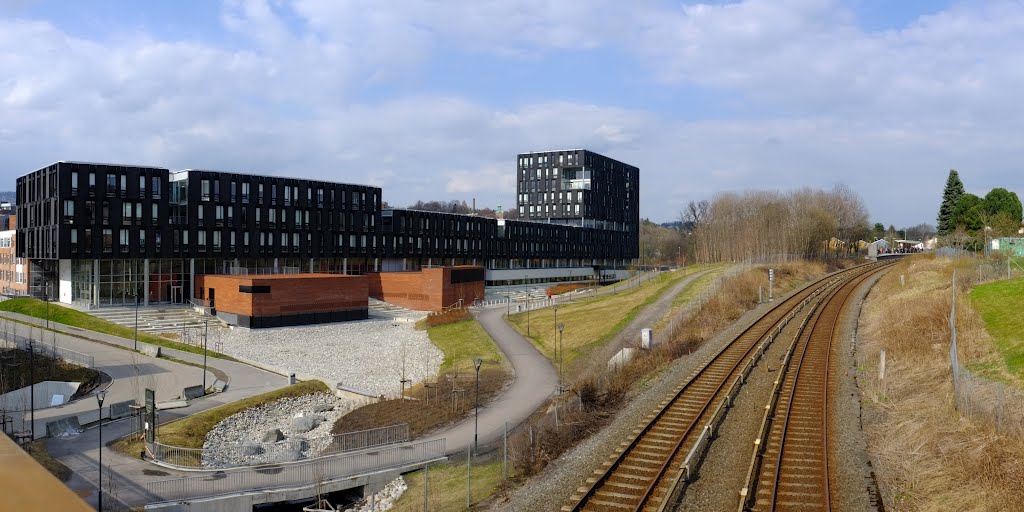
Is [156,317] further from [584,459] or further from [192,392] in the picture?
[584,459]

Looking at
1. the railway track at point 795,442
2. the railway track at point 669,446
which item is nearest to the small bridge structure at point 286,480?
the railway track at point 669,446

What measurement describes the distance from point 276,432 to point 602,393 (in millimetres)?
15825

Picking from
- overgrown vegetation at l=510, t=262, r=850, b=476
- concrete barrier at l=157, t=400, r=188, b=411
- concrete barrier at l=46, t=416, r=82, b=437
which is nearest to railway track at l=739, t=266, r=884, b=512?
overgrown vegetation at l=510, t=262, r=850, b=476

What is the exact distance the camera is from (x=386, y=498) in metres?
23.9

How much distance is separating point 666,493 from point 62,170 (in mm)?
66680

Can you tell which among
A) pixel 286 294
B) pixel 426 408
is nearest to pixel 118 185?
pixel 286 294

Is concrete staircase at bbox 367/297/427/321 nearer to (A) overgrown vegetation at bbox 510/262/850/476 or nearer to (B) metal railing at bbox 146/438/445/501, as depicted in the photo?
(A) overgrown vegetation at bbox 510/262/850/476

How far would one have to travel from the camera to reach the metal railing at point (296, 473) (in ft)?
75.8

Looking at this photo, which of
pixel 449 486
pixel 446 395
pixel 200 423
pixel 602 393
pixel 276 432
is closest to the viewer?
pixel 449 486

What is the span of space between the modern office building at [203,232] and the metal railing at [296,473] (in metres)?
50.5

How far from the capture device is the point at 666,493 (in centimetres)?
1617

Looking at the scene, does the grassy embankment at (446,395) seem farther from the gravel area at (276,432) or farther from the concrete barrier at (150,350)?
the concrete barrier at (150,350)

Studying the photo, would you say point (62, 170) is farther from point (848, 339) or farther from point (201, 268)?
point (848, 339)

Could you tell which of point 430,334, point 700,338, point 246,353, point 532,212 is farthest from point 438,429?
point 532,212
